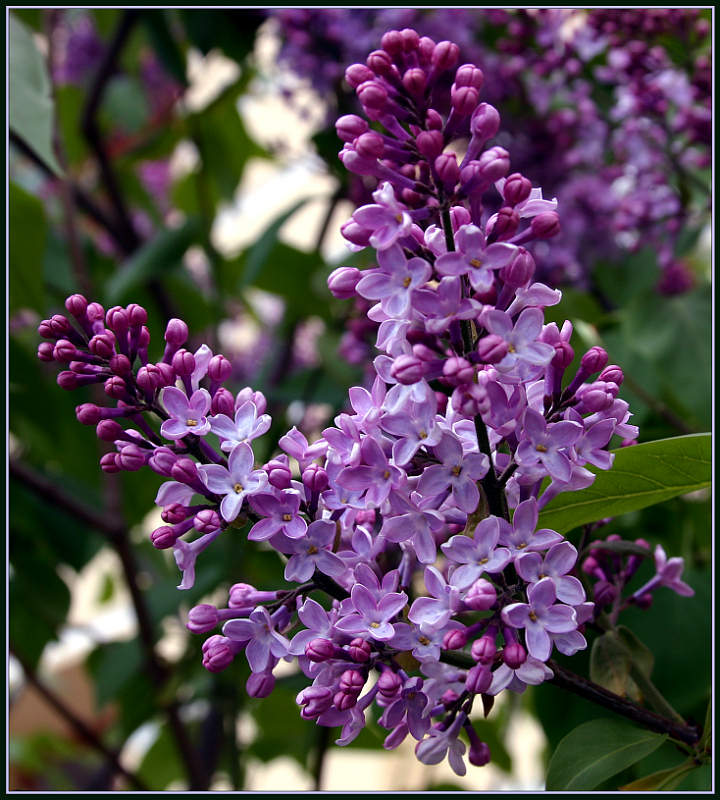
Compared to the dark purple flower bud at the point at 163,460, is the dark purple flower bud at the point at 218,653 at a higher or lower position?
lower

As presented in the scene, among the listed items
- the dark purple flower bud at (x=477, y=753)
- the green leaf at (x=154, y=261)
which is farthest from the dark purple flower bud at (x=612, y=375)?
the green leaf at (x=154, y=261)

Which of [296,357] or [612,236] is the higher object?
[612,236]

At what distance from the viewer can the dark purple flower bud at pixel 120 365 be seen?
0.44 m

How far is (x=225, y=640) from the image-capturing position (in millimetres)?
437

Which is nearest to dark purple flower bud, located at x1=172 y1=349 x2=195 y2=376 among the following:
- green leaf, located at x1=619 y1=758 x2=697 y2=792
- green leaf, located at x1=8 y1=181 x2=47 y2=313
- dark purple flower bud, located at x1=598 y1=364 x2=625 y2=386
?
dark purple flower bud, located at x1=598 y1=364 x2=625 y2=386

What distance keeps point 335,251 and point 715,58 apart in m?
0.97

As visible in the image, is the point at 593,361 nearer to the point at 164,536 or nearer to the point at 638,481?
the point at 638,481

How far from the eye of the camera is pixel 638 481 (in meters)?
0.49

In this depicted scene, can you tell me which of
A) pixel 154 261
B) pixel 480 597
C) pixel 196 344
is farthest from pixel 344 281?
pixel 196 344

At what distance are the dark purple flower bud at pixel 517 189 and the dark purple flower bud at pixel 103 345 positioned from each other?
0.21m

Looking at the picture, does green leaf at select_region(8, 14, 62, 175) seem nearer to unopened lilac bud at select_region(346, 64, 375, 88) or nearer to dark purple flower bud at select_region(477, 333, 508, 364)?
unopened lilac bud at select_region(346, 64, 375, 88)

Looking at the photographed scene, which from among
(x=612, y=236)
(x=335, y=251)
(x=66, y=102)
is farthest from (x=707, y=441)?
(x=66, y=102)

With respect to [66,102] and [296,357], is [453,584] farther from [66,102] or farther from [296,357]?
[66,102]

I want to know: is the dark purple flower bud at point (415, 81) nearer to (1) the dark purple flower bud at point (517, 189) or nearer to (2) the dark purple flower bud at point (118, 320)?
(1) the dark purple flower bud at point (517, 189)
